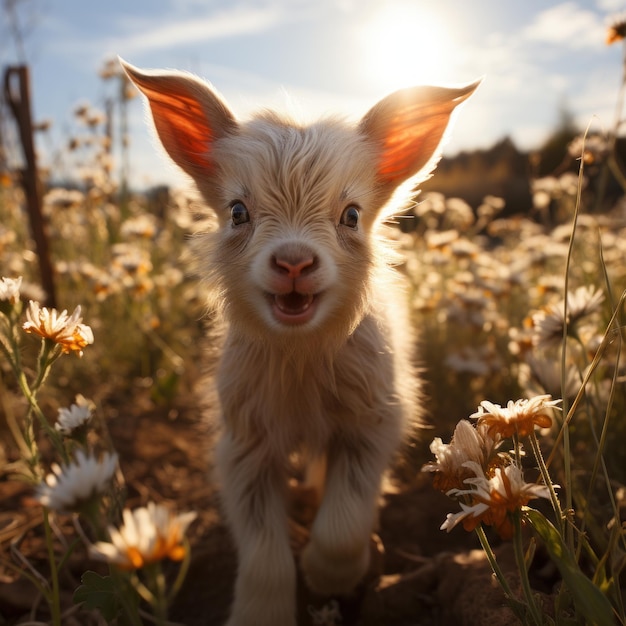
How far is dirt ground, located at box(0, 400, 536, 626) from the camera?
90.5 inches

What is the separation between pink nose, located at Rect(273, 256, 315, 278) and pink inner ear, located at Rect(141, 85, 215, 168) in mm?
806

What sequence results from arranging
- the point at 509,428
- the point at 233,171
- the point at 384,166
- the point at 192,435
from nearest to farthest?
1. the point at 509,428
2. the point at 233,171
3. the point at 384,166
4. the point at 192,435

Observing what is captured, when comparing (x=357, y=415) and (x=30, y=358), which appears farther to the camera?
(x=30, y=358)

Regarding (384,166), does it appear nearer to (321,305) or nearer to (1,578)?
(321,305)

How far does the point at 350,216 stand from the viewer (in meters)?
2.34

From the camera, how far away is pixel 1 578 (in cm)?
247

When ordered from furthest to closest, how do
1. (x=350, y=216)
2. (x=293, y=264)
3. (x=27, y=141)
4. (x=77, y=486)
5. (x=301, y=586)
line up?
(x=27, y=141), (x=301, y=586), (x=350, y=216), (x=293, y=264), (x=77, y=486)

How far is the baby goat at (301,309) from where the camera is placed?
7.22 ft

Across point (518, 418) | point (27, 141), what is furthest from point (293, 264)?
point (27, 141)

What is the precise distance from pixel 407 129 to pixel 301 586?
1.79 meters

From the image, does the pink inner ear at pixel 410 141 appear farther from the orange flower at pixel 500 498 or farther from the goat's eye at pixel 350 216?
the orange flower at pixel 500 498

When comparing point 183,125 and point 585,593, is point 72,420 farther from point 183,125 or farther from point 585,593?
point 183,125

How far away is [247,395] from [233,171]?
0.82m

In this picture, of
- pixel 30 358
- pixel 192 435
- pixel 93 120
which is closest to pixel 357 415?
pixel 192 435
